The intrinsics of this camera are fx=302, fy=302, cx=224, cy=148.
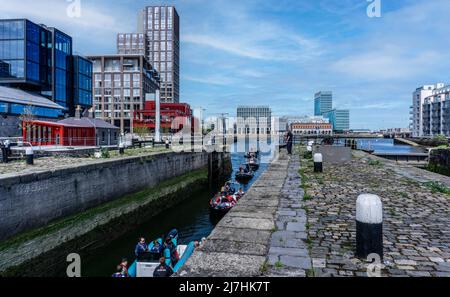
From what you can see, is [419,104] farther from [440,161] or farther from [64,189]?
[64,189]

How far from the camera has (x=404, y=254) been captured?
184 inches

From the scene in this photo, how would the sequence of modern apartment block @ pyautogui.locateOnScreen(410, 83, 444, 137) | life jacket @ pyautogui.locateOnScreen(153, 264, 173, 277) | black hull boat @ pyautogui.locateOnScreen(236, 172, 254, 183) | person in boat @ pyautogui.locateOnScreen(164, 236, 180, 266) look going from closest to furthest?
life jacket @ pyautogui.locateOnScreen(153, 264, 173, 277)
person in boat @ pyautogui.locateOnScreen(164, 236, 180, 266)
black hull boat @ pyautogui.locateOnScreen(236, 172, 254, 183)
modern apartment block @ pyautogui.locateOnScreen(410, 83, 444, 137)

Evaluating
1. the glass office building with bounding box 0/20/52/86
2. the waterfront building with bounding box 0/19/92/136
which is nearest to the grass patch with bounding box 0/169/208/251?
the waterfront building with bounding box 0/19/92/136

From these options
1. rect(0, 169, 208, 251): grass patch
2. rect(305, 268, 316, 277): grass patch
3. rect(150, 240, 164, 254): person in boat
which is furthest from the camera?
rect(150, 240, 164, 254): person in boat

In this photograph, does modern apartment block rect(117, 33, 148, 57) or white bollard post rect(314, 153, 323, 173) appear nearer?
white bollard post rect(314, 153, 323, 173)

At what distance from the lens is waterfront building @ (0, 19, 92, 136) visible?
162ft

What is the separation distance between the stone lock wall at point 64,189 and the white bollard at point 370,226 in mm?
11175

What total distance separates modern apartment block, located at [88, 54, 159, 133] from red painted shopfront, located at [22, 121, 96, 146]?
70.4 meters

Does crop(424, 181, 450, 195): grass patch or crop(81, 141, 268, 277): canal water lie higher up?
crop(424, 181, 450, 195): grass patch

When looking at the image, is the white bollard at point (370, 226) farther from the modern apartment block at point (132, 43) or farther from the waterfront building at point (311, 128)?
the waterfront building at point (311, 128)

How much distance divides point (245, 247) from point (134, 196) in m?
15.3

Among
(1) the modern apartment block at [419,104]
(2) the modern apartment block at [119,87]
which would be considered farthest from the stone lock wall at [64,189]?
(1) the modern apartment block at [419,104]

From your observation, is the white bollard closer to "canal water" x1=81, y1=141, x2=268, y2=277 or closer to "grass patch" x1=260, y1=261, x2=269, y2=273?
"grass patch" x1=260, y1=261, x2=269, y2=273
